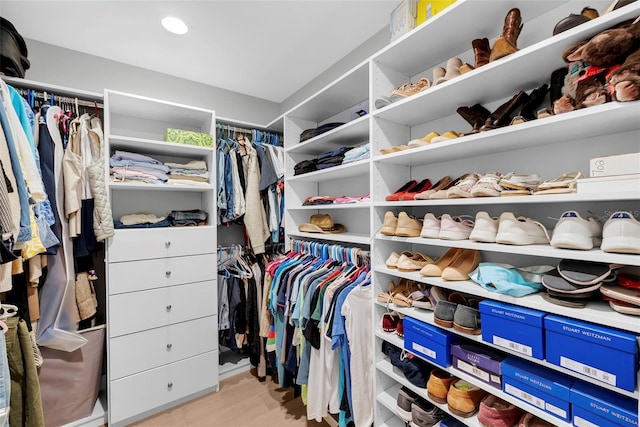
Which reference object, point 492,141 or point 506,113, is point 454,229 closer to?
point 492,141

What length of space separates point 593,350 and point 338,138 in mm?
1600

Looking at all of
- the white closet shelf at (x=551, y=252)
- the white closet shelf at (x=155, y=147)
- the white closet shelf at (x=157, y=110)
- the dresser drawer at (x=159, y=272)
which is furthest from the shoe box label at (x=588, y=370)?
the white closet shelf at (x=157, y=110)

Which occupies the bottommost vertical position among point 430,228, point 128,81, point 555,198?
point 430,228

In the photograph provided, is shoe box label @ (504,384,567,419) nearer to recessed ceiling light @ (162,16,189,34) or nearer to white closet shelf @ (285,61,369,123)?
white closet shelf @ (285,61,369,123)

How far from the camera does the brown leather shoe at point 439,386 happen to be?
1.15 metres

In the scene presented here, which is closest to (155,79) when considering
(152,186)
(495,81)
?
(152,186)

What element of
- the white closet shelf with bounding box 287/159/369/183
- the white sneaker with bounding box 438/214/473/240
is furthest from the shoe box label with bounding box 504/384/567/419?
the white closet shelf with bounding box 287/159/369/183

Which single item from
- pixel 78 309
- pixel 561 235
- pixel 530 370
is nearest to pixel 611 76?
pixel 561 235

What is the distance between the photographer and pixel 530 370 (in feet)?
3.03

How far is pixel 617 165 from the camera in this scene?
75 cm

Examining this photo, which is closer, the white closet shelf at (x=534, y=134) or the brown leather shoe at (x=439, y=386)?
the white closet shelf at (x=534, y=134)

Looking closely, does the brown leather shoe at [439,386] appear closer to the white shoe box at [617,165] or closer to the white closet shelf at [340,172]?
the white shoe box at [617,165]

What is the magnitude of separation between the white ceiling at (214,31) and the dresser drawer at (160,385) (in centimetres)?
229

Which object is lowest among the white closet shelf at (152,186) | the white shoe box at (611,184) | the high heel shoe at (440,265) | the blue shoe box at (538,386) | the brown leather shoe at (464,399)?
the brown leather shoe at (464,399)
